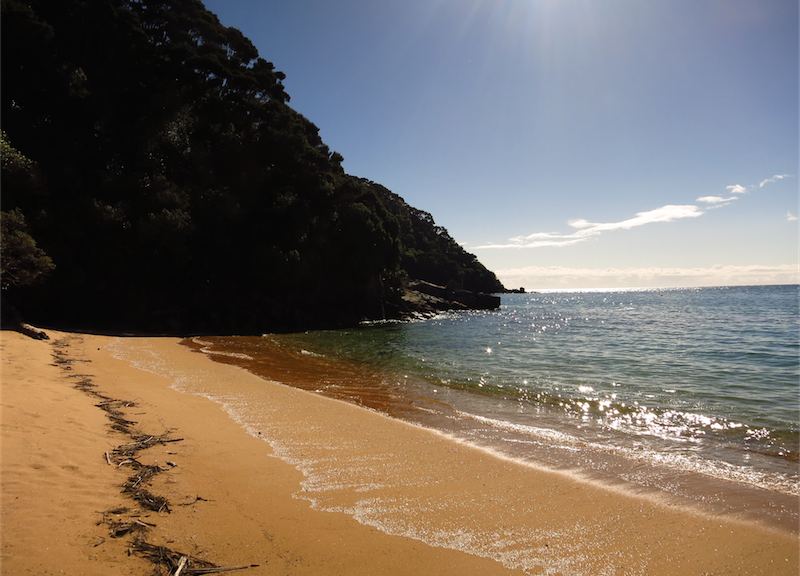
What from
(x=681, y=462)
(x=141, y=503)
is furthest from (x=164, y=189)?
(x=681, y=462)

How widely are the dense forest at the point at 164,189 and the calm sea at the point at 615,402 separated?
15.0 m

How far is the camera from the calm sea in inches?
264

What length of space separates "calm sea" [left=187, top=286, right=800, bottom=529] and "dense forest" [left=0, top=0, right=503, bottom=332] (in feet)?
49.1

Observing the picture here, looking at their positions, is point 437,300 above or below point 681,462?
above

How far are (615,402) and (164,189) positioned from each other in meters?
38.0

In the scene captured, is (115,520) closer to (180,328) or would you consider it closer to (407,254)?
(180,328)

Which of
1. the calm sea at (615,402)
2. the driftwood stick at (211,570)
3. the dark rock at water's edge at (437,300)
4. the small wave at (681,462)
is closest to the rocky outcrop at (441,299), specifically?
the dark rock at water's edge at (437,300)

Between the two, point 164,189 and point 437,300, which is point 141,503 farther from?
point 437,300

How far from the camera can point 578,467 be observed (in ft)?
22.2

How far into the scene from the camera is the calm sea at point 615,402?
6703mm

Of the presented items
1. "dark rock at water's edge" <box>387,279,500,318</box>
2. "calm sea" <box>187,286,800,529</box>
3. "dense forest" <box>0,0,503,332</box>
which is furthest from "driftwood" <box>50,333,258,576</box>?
"dark rock at water's edge" <box>387,279,500,318</box>

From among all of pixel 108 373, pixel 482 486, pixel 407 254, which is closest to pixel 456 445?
pixel 482 486

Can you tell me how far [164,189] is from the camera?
3356 cm

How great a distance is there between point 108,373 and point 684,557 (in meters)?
14.5
